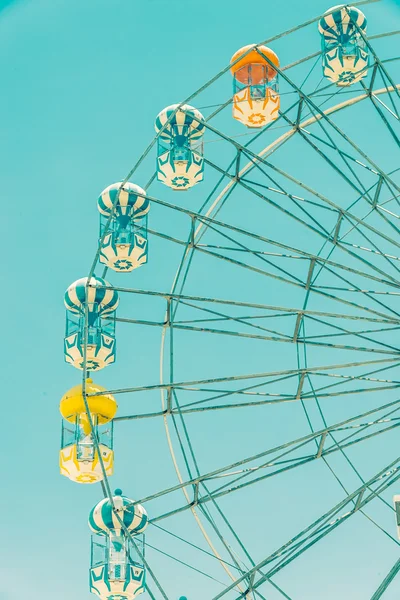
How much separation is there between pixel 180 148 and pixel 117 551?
601 cm

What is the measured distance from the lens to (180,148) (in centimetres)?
2167

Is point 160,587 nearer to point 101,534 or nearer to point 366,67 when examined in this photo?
point 101,534

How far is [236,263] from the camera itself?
65.8 feet

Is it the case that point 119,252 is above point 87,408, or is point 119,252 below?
above

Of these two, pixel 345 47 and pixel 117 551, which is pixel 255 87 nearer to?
pixel 345 47

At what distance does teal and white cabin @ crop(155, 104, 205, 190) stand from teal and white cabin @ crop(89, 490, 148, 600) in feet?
15.7

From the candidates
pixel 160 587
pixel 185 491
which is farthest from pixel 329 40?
pixel 160 587

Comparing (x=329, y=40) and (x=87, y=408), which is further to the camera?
(x=329, y=40)

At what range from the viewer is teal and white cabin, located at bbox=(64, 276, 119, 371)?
68.0 ft

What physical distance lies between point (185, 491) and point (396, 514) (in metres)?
3.17

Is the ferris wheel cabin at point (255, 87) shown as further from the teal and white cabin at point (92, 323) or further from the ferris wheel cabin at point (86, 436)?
the ferris wheel cabin at point (86, 436)

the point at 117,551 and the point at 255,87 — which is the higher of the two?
the point at 255,87

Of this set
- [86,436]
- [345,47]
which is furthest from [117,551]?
[345,47]

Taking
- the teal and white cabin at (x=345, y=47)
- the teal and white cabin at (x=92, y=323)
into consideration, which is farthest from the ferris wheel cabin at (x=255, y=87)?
the teal and white cabin at (x=92, y=323)
